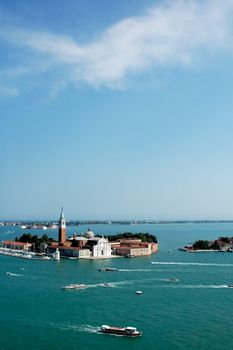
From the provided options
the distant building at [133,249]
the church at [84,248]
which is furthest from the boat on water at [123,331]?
the distant building at [133,249]

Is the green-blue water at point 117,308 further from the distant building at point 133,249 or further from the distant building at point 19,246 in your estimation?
the distant building at point 19,246

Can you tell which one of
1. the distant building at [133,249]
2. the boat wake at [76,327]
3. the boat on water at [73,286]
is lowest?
the boat wake at [76,327]

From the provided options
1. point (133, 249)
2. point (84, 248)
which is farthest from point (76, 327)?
point (133, 249)

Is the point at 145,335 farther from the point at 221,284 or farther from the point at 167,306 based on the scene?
the point at 221,284

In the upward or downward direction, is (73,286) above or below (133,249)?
below

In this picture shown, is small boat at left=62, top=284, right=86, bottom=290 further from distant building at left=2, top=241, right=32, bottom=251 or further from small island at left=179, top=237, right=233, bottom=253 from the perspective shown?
small island at left=179, top=237, right=233, bottom=253

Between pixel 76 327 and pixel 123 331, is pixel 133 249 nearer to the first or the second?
pixel 76 327

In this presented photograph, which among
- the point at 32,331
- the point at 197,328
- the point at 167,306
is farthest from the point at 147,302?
the point at 32,331

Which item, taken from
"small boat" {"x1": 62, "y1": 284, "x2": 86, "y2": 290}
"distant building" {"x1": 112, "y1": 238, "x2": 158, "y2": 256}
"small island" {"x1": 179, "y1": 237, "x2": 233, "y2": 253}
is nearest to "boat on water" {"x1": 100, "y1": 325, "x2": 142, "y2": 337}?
"small boat" {"x1": 62, "y1": 284, "x2": 86, "y2": 290}
